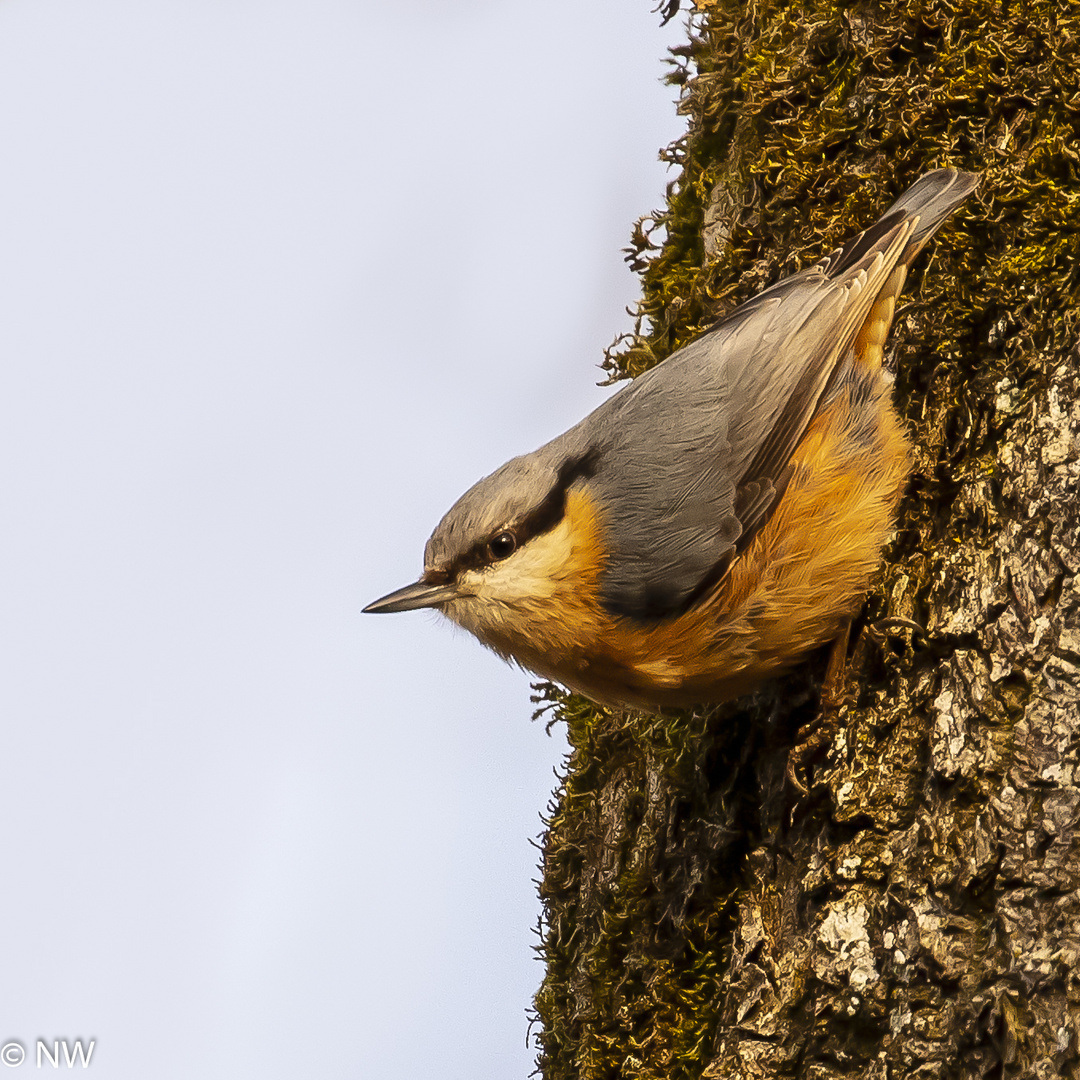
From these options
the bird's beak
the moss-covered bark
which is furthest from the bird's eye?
the moss-covered bark

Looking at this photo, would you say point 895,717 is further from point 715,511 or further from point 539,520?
point 539,520

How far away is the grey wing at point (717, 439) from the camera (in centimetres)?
249

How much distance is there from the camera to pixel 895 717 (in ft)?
7.25

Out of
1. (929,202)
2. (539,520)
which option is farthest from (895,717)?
(929,202)

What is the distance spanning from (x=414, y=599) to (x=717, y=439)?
2.50 feet

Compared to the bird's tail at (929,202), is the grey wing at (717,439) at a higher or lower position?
lower

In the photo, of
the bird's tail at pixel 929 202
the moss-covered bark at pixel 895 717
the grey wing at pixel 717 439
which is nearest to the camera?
the moss-covered bark at pixel 895 717

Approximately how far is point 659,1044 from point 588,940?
1.29ft

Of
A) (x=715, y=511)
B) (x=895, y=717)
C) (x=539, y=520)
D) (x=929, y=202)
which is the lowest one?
(x=895, y=717)

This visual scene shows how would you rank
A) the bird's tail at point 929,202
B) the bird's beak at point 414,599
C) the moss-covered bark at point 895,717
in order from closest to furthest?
the moss-covered bark at point 895,717 → the bird's tail at point 929,202 → the bird's beak at point 414,599

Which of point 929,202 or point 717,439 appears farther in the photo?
point 717,439

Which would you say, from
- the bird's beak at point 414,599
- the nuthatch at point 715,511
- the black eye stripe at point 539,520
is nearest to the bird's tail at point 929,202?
the nuthatch at point 715,511

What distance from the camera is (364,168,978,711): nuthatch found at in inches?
96.5

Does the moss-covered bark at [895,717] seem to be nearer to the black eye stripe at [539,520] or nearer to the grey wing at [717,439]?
the grey wing at [717,439]
